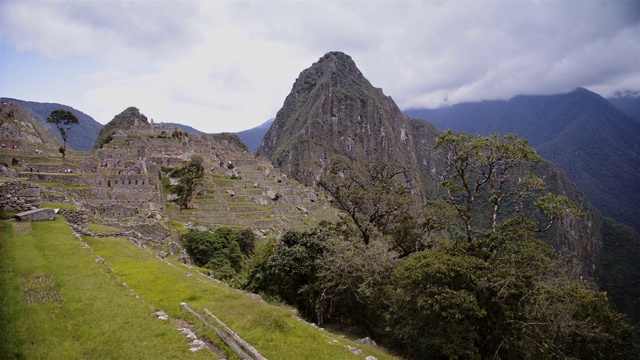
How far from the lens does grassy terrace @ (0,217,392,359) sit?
742cm

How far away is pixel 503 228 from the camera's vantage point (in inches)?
719

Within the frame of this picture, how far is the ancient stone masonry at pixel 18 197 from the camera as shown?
15164 millimetres

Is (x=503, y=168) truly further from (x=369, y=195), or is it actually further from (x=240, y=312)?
(x=240, y=312)

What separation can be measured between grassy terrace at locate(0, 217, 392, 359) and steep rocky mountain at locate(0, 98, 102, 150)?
446ft

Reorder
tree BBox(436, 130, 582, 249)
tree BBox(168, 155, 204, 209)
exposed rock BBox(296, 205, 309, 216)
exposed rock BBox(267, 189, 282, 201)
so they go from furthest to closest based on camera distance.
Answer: exposed rock BBox(267, 189, 282, 201) → exposed rock BBox(296, 205, 309, 216) → tree BBox(168, 155, 204, 209) → tree BBox(436, 130, 582, 249)

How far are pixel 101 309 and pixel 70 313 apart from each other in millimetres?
692

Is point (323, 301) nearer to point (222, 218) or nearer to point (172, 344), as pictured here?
point (172, 344)

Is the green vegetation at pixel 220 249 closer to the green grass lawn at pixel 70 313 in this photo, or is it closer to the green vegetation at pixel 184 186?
the green vegetation at pixel 184 186

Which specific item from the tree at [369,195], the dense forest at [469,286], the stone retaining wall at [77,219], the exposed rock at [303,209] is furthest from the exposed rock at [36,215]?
the exposed rock at [303,209]

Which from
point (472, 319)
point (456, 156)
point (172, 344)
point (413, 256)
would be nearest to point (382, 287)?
point (413, 256)

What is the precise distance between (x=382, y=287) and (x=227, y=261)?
23768 mm

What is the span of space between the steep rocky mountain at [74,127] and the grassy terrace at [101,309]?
13594 centimetres

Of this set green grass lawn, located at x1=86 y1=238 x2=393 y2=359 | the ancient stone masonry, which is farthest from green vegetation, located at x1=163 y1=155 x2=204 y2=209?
green grass lawn, located at x1=86 y1=238 x2=393 y2=359

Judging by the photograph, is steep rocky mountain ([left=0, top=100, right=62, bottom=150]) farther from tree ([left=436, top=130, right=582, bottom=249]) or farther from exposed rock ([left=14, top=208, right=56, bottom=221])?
tree ([left=436, top=130, right=582, bottom=249])
